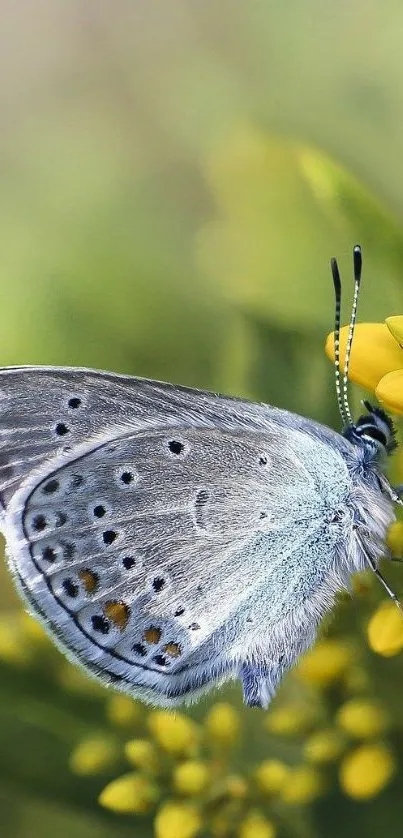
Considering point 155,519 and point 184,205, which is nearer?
point 155,519

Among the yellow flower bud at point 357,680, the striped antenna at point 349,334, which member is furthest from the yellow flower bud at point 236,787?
the striped antenna at point 349,334

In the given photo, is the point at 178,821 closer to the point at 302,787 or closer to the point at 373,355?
the point at 302,787

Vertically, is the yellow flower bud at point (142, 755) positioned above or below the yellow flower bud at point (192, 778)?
above

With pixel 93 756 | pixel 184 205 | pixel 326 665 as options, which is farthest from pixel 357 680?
pixel 184 205

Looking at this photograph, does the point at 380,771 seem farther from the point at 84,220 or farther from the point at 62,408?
the point at 84,220

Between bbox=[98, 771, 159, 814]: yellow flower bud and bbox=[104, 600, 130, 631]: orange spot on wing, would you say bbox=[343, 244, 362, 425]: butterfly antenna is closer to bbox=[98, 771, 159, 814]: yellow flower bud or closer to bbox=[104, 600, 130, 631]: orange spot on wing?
bbox=[104, 600, 130, 631]: orange spot on wing

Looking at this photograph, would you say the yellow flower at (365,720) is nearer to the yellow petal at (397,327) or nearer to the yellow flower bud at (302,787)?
the yellow flower bud at (302,787)
